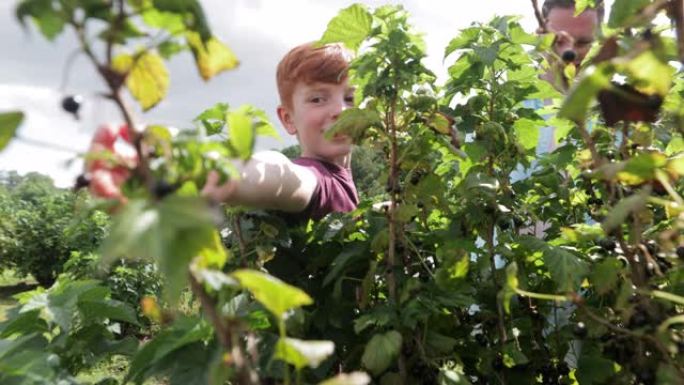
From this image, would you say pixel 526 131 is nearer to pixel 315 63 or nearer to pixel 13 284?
pixel 315 63

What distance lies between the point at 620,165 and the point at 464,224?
0.74 metres

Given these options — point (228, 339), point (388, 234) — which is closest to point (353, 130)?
point (388, 234)

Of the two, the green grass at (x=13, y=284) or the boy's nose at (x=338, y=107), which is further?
the green grass at (x=13, y=284)

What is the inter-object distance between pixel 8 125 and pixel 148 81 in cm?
15

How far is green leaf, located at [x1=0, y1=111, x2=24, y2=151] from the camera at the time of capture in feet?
2.06

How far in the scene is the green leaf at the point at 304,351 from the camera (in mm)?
613

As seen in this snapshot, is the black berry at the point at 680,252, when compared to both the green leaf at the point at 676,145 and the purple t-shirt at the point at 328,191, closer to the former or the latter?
the green leaf at the point at 676,145

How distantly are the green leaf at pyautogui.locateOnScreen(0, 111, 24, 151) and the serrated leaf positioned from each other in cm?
12

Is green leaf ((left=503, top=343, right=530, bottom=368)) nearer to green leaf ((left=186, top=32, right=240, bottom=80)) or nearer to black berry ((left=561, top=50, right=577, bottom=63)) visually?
black berry ((left=561, top=50, right=577, bottom=63))

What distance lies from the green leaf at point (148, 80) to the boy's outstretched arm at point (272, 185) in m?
0.55

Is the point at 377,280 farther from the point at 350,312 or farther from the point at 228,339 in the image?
the point at 228,339

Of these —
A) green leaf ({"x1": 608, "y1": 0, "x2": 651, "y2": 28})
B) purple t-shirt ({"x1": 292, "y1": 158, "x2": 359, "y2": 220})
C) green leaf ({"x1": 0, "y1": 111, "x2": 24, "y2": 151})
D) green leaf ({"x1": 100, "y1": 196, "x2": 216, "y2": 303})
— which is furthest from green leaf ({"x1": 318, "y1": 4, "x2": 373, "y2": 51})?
green leaf ({"x1": 100, "y1": 196, "x2": 216, "y2": 303})

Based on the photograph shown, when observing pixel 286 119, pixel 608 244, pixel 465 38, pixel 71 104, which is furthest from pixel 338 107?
pixel 71 104

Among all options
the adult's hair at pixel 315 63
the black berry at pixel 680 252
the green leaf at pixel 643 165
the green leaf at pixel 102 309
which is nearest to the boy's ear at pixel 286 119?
the adult's hair at pixel 315 63
